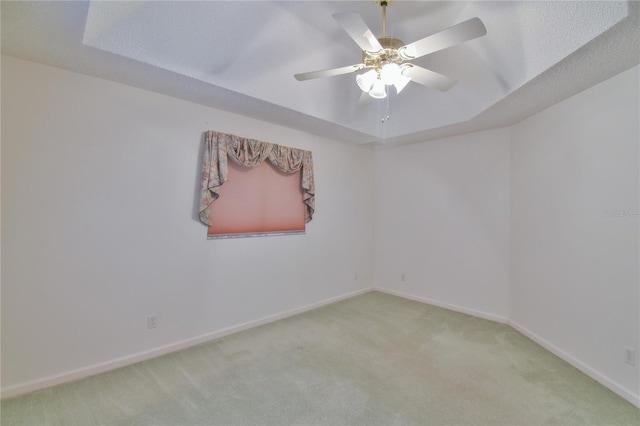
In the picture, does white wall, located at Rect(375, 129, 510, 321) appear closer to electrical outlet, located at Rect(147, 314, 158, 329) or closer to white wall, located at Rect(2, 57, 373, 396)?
white wall, located at Rect(2, 57, 373, 396)

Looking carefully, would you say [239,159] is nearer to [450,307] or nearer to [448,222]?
[448,222]

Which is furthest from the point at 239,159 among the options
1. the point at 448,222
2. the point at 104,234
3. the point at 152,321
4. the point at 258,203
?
the point at 448,222

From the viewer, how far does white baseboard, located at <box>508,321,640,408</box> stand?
2.09m

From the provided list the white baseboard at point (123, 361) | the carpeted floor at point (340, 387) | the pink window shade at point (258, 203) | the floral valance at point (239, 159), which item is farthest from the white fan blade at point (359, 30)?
the white baseboard at point (123, 361)

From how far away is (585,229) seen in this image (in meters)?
2.52

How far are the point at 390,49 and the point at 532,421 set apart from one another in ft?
8.33

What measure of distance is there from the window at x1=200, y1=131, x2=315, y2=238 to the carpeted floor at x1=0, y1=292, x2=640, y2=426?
123cm

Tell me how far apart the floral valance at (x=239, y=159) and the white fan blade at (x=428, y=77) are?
1855 millimetres

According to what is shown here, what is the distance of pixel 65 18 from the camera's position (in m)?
1.75

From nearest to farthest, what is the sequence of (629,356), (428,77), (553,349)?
(428,77) < (629,356) < (553,349)

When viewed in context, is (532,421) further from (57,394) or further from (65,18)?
(65,18)

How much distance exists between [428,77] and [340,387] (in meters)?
2.36

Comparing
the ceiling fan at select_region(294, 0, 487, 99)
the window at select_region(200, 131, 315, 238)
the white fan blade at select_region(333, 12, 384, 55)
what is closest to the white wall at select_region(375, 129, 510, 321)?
the window at select_region(200, 131, 315, 238)

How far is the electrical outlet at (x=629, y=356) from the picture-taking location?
82.7 inches
